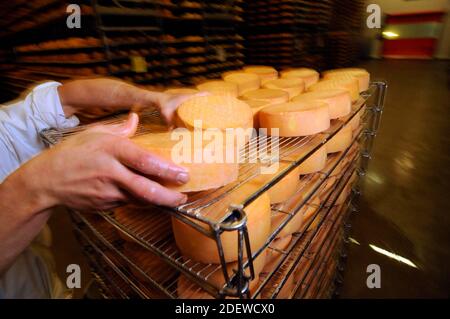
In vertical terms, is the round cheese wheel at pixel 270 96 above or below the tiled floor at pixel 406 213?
above

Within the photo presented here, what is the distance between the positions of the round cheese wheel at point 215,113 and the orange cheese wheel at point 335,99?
365mm

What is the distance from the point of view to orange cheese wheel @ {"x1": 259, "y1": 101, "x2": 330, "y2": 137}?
82 cm

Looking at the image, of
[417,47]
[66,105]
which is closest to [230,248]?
[66,105]

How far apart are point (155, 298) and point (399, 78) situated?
7.87 meters

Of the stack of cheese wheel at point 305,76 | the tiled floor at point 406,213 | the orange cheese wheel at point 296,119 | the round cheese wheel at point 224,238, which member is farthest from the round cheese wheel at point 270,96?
the tiled floor at point 406,213

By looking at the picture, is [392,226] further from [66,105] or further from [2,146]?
[2,146]

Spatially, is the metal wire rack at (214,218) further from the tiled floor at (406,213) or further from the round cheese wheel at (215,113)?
the tiled floor at (406,213)

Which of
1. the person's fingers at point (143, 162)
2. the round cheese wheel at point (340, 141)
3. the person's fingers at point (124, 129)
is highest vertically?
the person's fingers at point (124, 129)

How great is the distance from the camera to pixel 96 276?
1.18 meters

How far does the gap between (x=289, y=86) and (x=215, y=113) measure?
0.63 meters

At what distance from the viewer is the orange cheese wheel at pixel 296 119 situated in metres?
0.82

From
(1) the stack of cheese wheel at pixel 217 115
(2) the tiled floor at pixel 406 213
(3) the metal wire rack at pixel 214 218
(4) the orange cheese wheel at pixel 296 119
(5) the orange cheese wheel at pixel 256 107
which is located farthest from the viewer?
(2) the tiled floor at pixel 406 213

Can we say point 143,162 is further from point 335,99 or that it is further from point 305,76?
point 305,76

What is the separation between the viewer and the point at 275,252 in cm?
81
